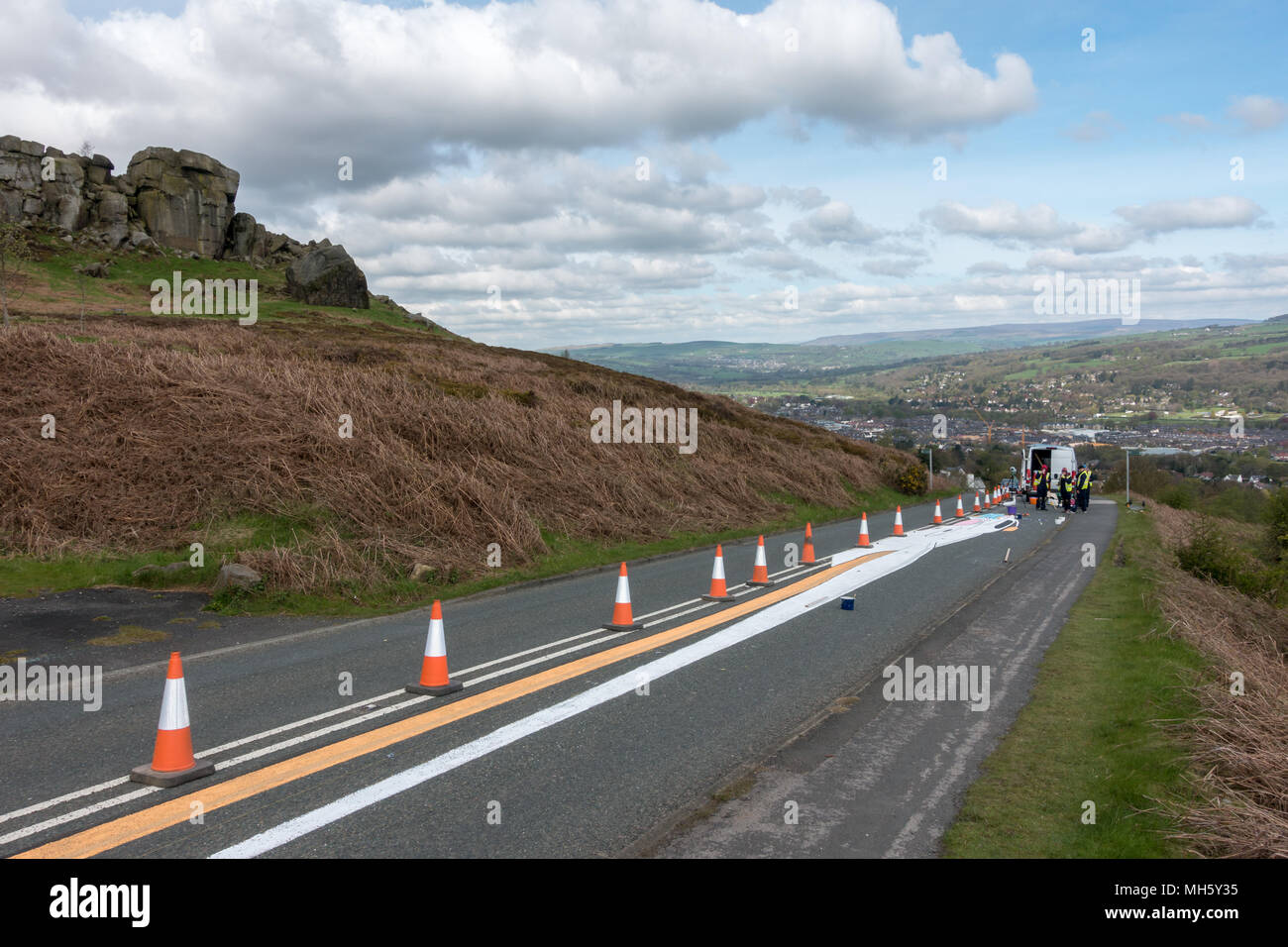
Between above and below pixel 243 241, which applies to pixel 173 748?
below

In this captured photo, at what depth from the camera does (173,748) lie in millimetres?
5738

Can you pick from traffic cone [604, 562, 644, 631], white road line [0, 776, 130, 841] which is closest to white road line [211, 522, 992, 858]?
traffic cone [604, 562, 644, 631]

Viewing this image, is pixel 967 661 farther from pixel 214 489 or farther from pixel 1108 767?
pixel 214 489

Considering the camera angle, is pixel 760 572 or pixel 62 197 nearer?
pixel 760 572

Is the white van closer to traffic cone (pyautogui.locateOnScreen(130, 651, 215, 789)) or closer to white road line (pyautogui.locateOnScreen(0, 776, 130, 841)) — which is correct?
traffic cone (pyautogui.locateOnScreen(130, 651, 215, 789))

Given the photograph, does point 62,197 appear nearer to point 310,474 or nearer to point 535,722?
point 310,474

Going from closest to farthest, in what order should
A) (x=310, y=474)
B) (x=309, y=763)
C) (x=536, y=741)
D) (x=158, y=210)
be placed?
(x=309, y=763)
(x=536, y=741)
(x=310, y=474)
(x=158, y=210)

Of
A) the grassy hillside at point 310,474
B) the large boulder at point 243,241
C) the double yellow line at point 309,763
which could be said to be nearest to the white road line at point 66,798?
the double yellow line at point 309,763

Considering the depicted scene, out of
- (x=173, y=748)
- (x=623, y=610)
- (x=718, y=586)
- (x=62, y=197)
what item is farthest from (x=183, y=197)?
(x=173, y=748)

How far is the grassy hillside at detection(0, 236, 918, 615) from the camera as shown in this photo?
13.2 m

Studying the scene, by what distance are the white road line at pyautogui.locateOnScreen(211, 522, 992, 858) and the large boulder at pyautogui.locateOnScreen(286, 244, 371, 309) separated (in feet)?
176

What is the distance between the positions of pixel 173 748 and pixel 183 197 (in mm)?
85104
